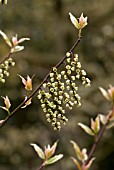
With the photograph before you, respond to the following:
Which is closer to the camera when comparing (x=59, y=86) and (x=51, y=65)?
(x=59, y=86)

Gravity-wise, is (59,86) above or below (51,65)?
below

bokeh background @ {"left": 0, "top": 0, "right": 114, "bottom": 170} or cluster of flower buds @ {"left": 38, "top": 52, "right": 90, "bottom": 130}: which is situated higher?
bokeh background @ {"left": 0, "top": 0, "right": 114, "bottom": 170}

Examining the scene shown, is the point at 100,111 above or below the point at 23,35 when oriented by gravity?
below

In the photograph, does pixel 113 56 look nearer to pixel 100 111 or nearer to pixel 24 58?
pixel 100 111

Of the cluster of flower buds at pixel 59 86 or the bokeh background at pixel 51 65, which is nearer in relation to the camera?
the cluster of flower buds at pixel 59 86

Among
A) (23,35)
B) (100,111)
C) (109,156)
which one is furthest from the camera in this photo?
(109,156)

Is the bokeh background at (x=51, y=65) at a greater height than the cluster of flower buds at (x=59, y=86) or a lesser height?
greater

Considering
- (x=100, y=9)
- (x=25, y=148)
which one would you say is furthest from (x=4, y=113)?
(x=100, y=9)

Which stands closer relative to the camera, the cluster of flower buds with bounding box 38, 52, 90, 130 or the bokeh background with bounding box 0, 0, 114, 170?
the cluster of flower buds with bounding box 38, 52, 90, 130
